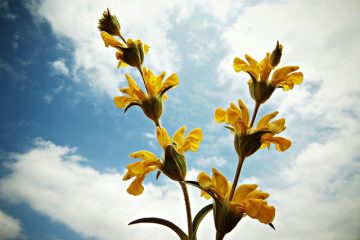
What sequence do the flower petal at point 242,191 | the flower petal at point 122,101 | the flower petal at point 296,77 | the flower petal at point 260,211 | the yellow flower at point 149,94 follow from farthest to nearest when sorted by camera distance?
the flower petal at point 122,101 → the yellow flower at point 149,94 → the flower petal at point 296,77 → the flower petal at point 242,191 → the flower petal at point 260,211

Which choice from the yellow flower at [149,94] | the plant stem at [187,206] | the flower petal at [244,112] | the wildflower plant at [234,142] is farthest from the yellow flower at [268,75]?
the plant stem at [187,206]

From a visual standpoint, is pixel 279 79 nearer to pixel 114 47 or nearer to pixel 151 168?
pixel 151 168

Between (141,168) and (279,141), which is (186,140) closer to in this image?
(141,168)

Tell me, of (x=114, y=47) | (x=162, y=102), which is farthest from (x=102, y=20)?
(x=162, y=102)

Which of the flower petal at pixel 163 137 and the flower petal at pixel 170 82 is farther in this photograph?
the flower petal at pixel 170 82

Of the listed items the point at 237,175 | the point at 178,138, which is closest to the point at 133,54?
the point at 178,138

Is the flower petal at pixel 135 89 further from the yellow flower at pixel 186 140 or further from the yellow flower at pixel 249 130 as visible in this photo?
the yellow flower at pixel 249 130
